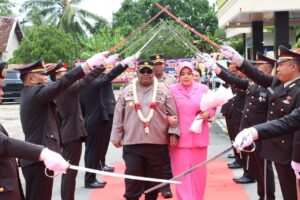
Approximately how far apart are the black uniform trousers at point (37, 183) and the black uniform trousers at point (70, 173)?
5.59 feet

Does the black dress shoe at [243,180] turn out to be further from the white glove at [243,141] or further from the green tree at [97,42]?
the green tree at [97,42]

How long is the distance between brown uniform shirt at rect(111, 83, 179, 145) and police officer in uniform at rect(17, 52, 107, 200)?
115cm

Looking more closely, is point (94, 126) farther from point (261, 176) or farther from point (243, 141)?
point (243, 141)

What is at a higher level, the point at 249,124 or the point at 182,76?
the point at 182,76

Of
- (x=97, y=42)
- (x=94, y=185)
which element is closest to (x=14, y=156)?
(x=94, y=185)

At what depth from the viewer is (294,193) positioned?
16.2 ft

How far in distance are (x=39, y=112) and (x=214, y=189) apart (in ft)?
11.9

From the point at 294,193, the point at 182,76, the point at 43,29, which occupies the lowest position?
the point at 294,193

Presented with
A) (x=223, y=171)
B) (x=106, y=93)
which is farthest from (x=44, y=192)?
(x=223, y=171)

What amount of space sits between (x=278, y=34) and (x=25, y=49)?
874 inches

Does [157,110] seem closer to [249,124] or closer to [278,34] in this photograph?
[249,124]

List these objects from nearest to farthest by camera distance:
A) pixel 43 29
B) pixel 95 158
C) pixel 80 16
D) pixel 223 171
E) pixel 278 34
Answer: pixel 95 158
pixel 223 171
pixel 278 34
pixel 43 29
pixel 80 16

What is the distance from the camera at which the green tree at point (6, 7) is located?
161ft

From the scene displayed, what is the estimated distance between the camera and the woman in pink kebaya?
20.0 feet
